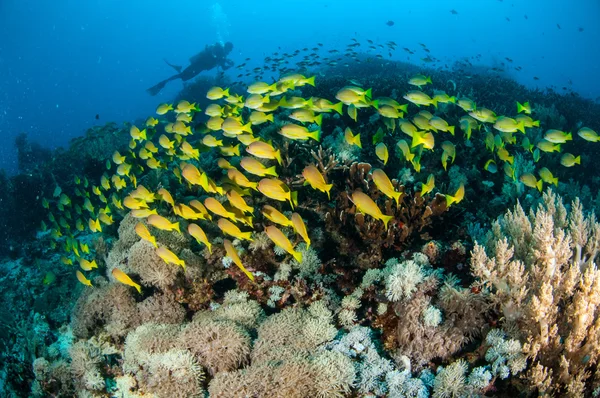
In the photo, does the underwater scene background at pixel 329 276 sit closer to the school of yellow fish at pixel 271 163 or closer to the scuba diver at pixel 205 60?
the school of yellow fish at pixel 271 163

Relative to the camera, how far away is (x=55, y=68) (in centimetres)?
14850

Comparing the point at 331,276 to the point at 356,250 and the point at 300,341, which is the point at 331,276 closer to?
the point at 356,250

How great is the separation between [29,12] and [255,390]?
124076 mm

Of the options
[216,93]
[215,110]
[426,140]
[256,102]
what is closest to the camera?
[426,140]

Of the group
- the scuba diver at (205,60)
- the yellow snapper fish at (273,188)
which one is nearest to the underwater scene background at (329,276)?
the yellow snapper fish at (273,188)

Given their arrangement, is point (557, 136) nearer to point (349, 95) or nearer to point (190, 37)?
point (349, 95)

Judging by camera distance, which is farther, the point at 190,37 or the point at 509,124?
the point at 190,37

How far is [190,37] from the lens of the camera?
180000mm

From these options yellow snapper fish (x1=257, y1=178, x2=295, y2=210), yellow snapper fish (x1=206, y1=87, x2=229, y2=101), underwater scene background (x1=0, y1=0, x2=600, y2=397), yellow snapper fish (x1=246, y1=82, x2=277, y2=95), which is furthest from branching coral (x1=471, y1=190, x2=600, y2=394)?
yellow snapper fish (x1=206, y1=87, x2=229, y2=101)

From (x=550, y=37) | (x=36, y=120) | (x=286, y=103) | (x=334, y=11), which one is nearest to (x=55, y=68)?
(x=36, y=120)

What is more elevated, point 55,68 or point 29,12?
point 29,12

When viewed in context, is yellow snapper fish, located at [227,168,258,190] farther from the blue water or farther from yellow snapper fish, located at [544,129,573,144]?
the blue water

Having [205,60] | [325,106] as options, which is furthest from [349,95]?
[205,60]

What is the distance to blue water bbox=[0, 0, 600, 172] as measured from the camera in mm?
97250
